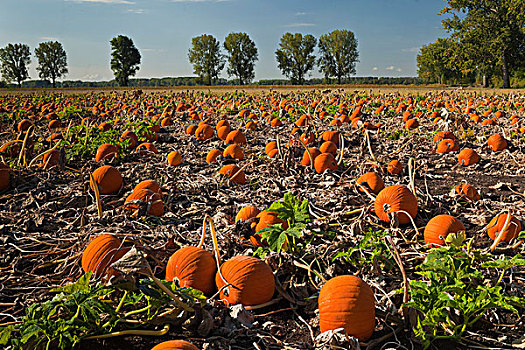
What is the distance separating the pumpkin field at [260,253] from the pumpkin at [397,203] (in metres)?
0.02

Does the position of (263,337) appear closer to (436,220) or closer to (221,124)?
(436,220)

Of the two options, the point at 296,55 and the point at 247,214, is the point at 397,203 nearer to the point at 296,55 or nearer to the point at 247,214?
the point at 247,214

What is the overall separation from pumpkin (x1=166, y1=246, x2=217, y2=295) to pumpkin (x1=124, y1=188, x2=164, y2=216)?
1.48m

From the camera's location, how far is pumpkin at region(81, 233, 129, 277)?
318cm

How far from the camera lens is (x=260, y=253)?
334 centimetres

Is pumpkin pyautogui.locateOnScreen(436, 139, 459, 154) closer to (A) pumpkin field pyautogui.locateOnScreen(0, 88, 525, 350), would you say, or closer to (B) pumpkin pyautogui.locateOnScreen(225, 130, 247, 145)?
(A) pumpkin field pyautogui.locateOnScreen(0, 88, 525, 350)

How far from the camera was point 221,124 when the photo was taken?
984cm

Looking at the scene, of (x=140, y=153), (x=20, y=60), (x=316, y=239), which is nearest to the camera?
(x=316, y=239)

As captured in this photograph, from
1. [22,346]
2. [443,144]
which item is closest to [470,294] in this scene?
[22,346]

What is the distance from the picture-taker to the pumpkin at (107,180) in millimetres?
5328

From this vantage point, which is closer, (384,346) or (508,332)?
(384,346)

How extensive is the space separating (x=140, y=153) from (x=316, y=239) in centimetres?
505

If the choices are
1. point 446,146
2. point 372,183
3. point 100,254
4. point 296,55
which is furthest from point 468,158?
point 296,55

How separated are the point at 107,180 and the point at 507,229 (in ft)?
15.5
